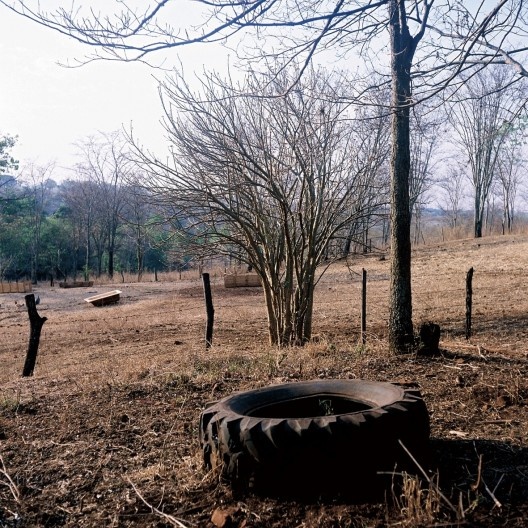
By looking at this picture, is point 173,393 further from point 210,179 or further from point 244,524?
point 210,179

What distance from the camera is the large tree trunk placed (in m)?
6.79

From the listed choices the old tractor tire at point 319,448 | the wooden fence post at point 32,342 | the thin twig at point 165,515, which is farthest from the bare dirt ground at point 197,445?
the wooden fence post at point 32,342

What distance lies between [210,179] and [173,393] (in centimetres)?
532

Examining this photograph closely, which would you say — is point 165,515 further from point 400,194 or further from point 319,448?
point 400,194

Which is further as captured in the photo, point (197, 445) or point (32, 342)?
point (32, 342)

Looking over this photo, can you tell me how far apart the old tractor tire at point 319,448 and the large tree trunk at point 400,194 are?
3.67 metres

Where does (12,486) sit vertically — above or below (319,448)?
below

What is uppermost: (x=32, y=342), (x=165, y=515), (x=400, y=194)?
(x=400, y=194)

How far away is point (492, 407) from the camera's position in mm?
4195

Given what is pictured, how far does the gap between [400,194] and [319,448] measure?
4.64 metres

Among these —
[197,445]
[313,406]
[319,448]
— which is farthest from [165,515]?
[313,406]

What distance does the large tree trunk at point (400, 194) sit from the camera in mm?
6785

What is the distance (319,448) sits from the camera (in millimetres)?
2777

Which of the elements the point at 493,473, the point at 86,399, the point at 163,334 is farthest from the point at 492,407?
the point at 163,334
